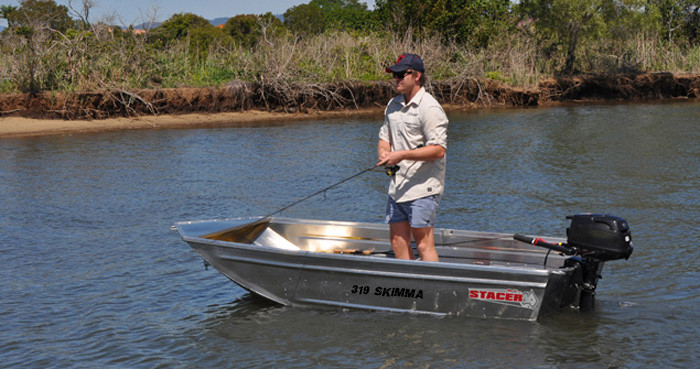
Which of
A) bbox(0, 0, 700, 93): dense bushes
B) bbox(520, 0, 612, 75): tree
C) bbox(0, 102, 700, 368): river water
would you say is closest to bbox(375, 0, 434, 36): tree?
bbox(0, 0, 700, 93): dense bushes

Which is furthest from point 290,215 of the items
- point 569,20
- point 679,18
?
point 679,18

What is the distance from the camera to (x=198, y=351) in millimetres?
6035

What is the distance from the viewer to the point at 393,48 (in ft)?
93.7

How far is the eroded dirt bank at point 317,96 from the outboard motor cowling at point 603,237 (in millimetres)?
19367

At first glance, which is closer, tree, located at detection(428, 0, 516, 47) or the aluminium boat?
the aluminium boat

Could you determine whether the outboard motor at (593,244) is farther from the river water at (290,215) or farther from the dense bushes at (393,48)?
the dense bushes at (393,48)

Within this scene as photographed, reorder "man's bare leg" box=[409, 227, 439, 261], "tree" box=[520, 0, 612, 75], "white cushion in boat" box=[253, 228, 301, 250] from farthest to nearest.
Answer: "tree" box=[520, 0, 612, 75], "white cushion in boat" box=[253, 228, 301, 250], "man's bare leg" box=[409, 227, 439, 261]

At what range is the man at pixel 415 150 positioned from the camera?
19.3 feet

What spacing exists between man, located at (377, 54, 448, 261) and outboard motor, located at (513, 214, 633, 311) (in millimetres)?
845

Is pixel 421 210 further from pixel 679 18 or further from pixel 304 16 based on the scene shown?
pixel 304 16

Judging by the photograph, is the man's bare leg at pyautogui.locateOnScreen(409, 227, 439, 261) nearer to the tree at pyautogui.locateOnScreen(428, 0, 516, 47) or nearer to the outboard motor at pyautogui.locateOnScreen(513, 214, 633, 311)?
the outboard motor at pyautogui.locateOnScreen(513, 214, 633, 311)

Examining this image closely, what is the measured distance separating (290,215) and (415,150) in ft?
17.8

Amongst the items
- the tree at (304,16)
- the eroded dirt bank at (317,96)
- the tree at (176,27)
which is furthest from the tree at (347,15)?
the eroded dirt bank at (317,96)

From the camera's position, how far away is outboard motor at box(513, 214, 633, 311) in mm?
5875
